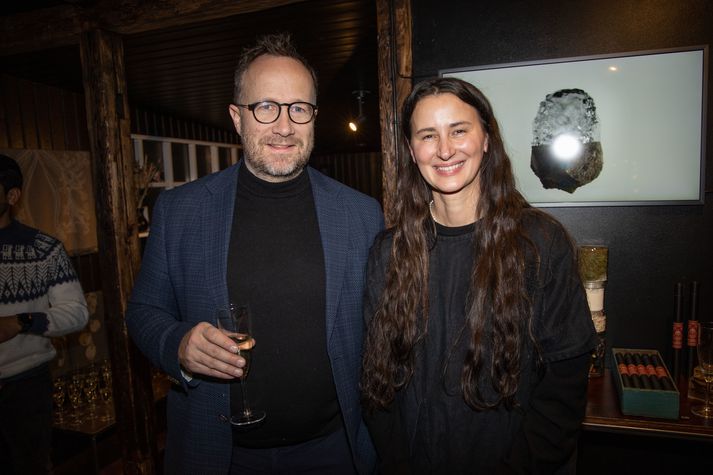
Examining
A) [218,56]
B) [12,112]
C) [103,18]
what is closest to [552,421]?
[103,18]

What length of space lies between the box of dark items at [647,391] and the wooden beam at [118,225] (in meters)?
3.20

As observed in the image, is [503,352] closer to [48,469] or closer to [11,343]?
[11,343]

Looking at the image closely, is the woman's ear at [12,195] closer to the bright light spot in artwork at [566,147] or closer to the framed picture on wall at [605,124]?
the framed picture on wall at [605,124]

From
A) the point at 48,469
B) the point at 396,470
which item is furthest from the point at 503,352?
the point at 48,469

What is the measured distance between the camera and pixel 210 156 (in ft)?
25.9

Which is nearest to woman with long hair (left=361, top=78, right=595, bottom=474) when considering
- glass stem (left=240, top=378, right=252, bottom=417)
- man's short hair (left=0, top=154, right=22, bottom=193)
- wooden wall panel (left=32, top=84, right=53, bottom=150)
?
glass stem (left=240, top=378, right=252, bottom=417)

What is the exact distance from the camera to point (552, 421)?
1393 mm

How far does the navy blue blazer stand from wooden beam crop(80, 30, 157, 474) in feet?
6.08

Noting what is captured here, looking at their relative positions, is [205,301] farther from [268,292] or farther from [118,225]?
[118,225]

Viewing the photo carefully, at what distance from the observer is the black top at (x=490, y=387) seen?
1394mm

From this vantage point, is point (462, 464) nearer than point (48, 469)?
Yes

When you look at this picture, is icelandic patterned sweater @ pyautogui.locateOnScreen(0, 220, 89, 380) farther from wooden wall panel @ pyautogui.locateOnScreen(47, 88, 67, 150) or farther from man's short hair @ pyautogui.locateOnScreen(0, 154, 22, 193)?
wooden wall panel @ pyautogui.locateOnScreen(47, 88, 67, 150)

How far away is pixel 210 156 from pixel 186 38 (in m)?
4.50

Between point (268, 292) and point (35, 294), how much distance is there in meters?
1.79
